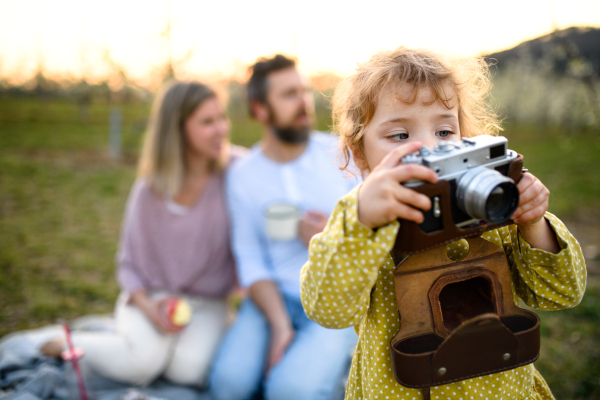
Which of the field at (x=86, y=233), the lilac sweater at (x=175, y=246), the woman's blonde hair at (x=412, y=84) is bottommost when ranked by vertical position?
the field at (x=86, y=233)

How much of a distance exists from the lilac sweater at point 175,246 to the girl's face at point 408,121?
1922mm

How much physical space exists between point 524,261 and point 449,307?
0.93ft

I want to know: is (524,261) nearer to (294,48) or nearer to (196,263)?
(196,263)

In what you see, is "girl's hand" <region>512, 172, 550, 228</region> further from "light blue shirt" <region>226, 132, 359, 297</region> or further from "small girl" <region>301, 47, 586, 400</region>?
"light blue shirt" <region>226, 132, 359, 297</region>

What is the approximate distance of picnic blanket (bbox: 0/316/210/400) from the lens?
7.63 ft

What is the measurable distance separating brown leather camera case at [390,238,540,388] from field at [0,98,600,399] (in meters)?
1.48

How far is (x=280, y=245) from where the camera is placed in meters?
2.71

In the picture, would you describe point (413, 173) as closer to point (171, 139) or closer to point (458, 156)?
point (458, 156)

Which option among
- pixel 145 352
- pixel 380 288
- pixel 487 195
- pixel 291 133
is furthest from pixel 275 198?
pixel 487 195

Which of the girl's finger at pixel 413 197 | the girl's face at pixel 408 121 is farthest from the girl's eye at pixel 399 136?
the girl's finger at pixel 413 197

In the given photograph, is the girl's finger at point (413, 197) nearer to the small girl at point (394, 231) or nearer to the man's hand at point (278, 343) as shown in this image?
the small girl at point (394, 231)

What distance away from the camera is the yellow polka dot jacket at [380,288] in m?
1.05

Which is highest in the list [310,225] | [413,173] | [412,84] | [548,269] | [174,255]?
[412,84]

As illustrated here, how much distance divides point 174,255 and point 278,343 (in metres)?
1.04
